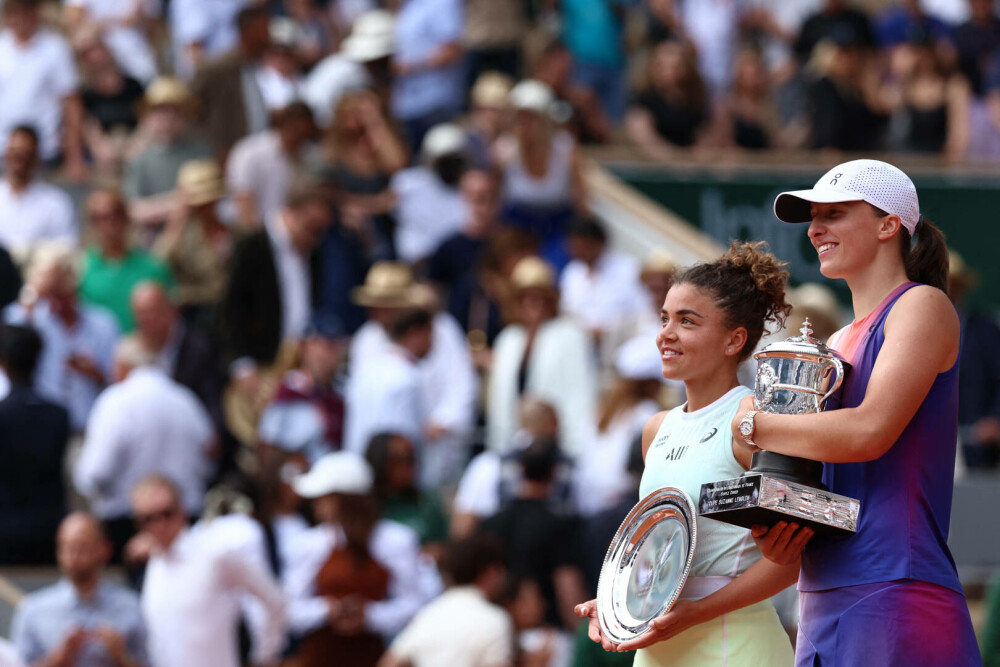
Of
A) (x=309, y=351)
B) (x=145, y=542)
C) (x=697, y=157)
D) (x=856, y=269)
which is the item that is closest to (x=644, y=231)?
(x=697, y=157)

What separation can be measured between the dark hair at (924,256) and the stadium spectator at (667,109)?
10232mm

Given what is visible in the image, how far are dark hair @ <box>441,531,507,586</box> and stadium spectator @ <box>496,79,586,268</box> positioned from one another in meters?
4.32

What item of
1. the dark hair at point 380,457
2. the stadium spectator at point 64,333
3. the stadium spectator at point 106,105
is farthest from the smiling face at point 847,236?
the stadium spectator at point 106,105

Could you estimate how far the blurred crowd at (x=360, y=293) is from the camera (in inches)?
319

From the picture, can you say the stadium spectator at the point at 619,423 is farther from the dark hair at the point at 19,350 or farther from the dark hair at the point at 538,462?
the dark hair at the point at 19,350

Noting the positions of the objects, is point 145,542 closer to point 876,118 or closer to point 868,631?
point 868,631

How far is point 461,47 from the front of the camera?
44.0 feet

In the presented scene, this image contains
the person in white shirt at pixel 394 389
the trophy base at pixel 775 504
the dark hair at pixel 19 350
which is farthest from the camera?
the person in white shirt at pixel 394 389

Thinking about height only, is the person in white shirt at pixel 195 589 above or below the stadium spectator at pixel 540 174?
below

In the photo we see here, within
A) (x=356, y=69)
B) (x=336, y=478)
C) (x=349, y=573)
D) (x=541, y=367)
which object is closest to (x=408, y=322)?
(x=541, y=367)

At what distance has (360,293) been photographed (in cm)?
1062

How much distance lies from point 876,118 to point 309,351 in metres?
6.33

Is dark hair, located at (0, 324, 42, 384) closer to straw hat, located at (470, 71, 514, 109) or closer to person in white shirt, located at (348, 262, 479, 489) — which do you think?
person in white shirt, located at (348, 262, 479, 489)

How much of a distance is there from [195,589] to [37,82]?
5.12 metres
